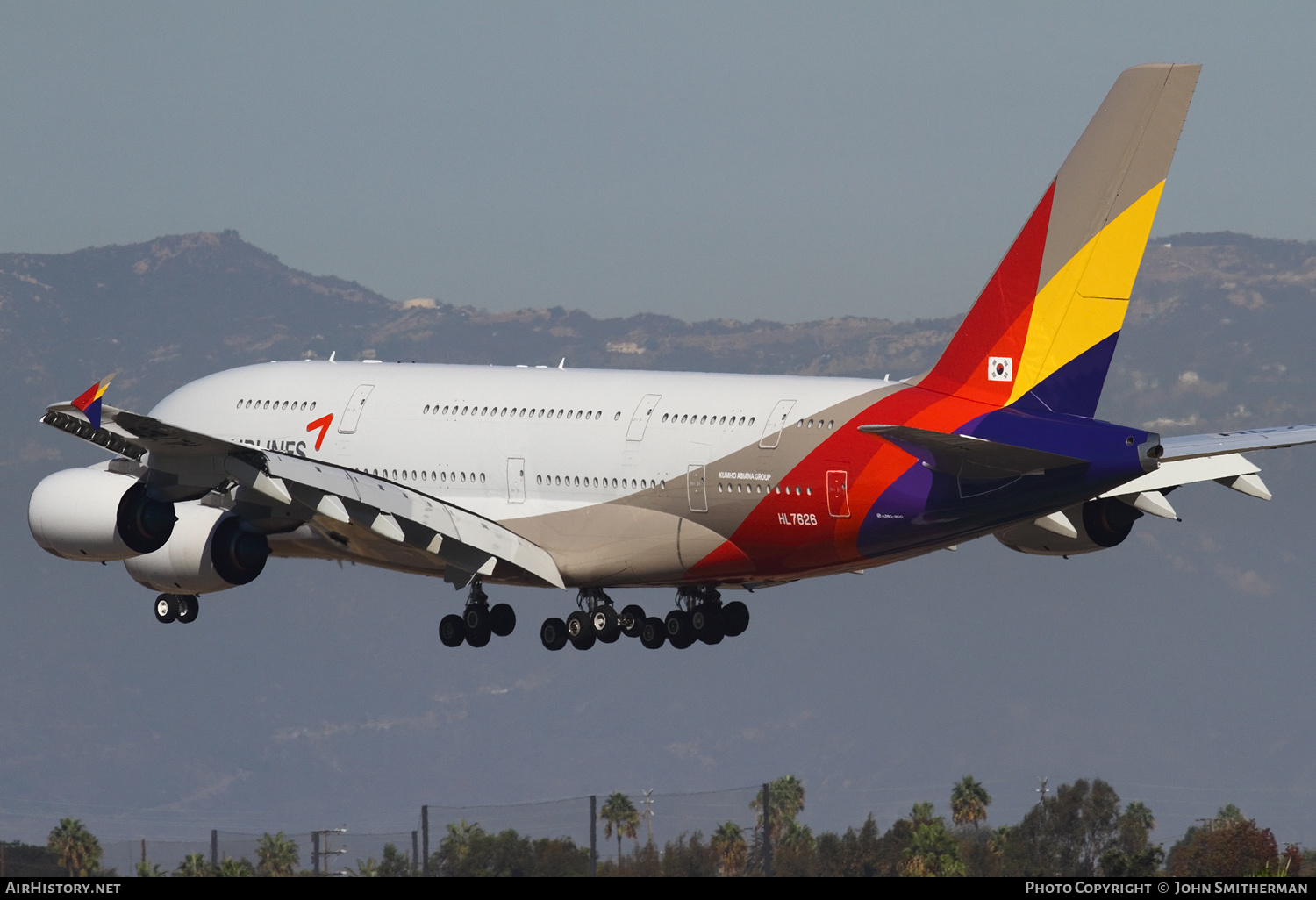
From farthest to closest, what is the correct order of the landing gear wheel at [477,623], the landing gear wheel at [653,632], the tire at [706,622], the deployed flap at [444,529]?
the landing gear wheel at [477,623] < the tire at [706,622] < the landing gear wheel at [653,632] < the deployed flap at [444,529]

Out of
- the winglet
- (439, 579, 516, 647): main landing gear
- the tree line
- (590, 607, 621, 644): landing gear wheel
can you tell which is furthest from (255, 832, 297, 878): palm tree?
the winglet

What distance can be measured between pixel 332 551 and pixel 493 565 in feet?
15.1

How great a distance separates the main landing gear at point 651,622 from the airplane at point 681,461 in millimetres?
74

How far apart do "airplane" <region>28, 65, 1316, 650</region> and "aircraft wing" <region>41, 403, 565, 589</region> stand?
0.06 metres

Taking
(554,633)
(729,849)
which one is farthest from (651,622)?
(729,849)

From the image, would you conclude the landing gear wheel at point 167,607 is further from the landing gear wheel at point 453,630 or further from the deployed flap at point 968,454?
the deployed flap at point 968,454

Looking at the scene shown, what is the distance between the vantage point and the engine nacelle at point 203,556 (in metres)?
45.3

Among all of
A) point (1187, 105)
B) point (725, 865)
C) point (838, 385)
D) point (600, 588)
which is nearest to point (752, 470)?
point (838, 385)

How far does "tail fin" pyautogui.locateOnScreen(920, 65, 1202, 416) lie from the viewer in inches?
1447

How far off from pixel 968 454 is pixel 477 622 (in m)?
15.1

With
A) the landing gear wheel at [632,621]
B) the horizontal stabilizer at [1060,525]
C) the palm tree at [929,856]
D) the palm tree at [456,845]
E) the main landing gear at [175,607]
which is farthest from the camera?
the palm tree at [929,856]

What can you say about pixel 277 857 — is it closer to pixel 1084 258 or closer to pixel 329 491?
pixel 329 491

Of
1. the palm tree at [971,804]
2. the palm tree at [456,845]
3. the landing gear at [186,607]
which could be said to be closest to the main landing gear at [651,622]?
the palm tree at [456,845]
